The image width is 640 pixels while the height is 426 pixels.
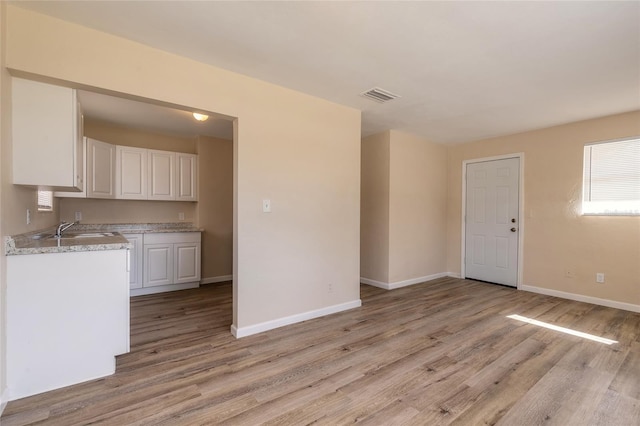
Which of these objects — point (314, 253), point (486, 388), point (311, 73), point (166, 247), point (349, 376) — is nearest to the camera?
point (486, 388)

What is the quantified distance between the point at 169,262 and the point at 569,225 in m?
5.78

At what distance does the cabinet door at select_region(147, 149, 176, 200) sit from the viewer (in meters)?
4.32

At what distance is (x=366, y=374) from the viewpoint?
84.1 inches

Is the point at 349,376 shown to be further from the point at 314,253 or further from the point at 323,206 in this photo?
the point at 323,206

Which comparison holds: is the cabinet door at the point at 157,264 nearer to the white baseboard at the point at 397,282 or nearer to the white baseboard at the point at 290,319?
the white baseboard at the point at 290,319

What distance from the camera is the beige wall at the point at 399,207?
4.55 m

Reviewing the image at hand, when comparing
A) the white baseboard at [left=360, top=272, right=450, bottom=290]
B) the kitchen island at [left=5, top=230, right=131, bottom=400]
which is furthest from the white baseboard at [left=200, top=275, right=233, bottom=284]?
the kitchen island at [left=5, top=230, right=131, bottom=400]

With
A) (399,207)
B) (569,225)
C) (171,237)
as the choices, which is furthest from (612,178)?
(171,237)

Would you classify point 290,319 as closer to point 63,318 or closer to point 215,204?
point 63,318

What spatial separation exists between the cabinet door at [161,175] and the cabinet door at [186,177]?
7 centimetres

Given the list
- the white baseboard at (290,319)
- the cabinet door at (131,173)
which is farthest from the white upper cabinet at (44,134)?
the cabinet door at (131,173)

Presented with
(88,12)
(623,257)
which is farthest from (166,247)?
(623,257)

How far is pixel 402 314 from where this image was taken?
3.39 m

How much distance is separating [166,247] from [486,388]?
4.13 meters
